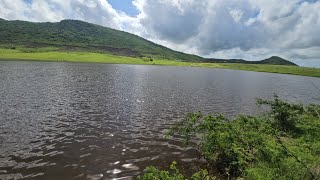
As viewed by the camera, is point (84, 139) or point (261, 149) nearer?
point (261, 149)

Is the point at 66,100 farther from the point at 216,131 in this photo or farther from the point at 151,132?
the point at 216,131

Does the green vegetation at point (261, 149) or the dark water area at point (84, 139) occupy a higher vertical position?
the green vegetation at point (261, 149)

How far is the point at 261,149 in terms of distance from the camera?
1908cm

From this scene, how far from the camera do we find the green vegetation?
15672mm

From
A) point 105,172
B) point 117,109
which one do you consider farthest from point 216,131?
point 117,109

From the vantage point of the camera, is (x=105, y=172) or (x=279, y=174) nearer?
(x=279, y=174)

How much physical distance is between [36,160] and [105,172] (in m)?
5.79

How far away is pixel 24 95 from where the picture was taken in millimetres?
51094

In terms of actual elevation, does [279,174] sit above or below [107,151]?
above

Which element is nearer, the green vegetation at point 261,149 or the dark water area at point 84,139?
the green vegetation at point 261,149

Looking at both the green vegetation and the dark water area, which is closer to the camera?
the green vegetation

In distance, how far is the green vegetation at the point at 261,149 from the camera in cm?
1567

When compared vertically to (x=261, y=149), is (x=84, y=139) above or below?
below

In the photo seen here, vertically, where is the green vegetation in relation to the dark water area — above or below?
above
